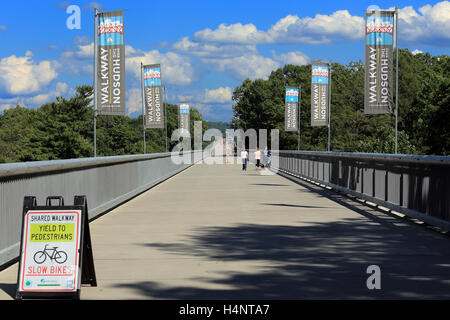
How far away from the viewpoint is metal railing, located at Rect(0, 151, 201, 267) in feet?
30.4

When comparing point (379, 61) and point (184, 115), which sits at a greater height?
point (379, 61)

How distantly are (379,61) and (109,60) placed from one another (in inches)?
369

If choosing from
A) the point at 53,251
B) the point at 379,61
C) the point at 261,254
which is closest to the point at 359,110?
the point at 379,61

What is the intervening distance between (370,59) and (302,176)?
945 centimetres

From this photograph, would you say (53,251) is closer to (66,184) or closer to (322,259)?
(322,259)

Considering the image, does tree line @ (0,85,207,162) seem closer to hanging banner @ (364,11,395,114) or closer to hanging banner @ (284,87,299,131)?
hanging banner @ (284,87,299,131)

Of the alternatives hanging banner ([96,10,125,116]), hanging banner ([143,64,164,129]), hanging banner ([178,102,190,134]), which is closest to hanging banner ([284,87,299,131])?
hanging banner ([143,64,164,129])

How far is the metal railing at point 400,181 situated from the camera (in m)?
12.0

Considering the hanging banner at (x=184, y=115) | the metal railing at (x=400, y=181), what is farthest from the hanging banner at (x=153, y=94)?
the hanging banner at (x=184, y=115)

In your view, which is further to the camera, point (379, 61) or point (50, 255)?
point (379, 61)

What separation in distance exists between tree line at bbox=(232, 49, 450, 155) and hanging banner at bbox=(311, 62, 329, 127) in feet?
115

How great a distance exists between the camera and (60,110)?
4968 inches

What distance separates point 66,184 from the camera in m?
12.9
